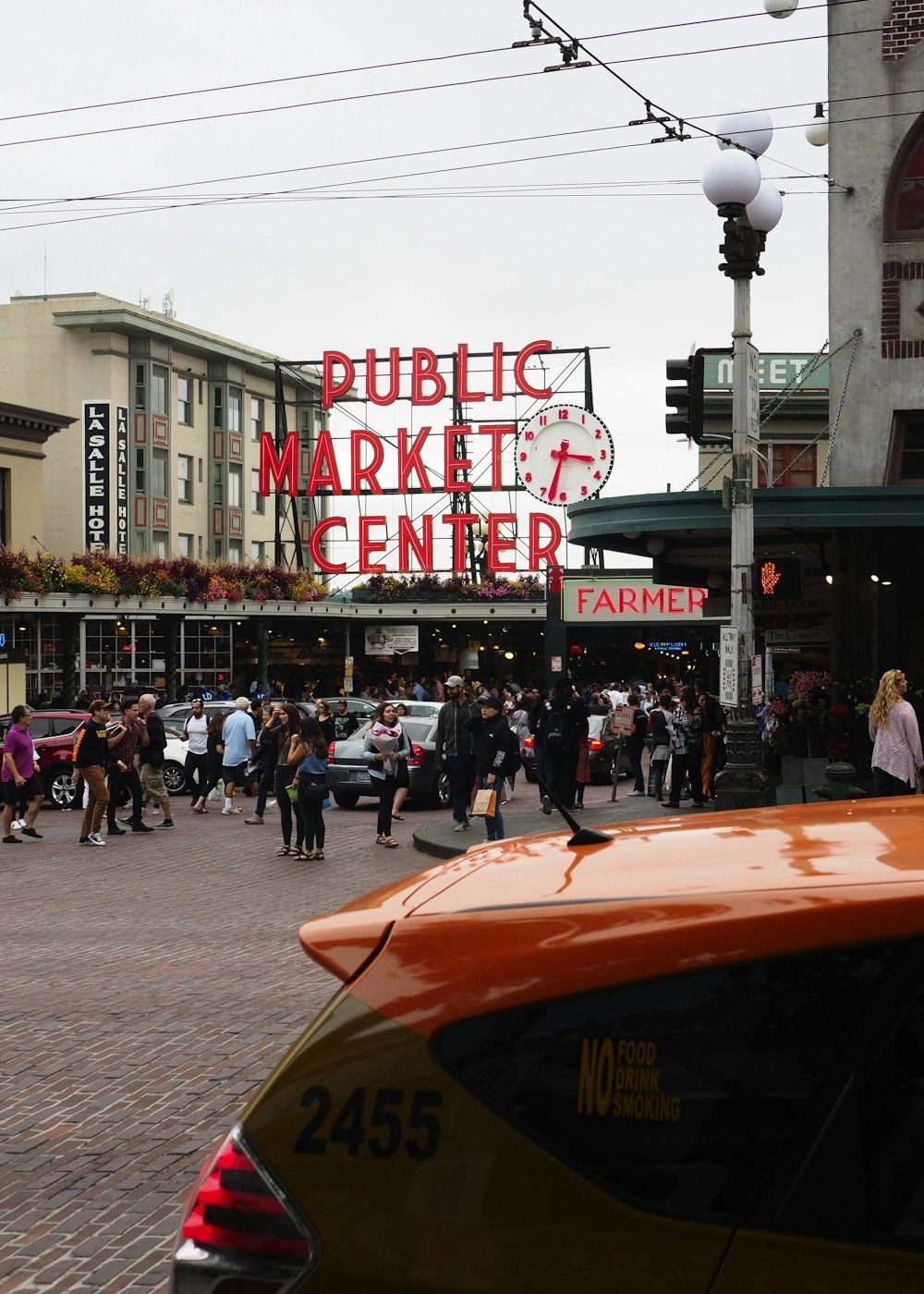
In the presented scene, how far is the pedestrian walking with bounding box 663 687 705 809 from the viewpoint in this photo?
21062 mm

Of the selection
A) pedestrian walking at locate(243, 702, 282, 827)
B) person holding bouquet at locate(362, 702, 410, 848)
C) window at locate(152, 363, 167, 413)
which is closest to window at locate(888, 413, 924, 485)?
person holding bouquet at locate(362, 702, 410, 848)

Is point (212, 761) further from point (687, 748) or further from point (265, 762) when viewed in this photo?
point (687, 748)

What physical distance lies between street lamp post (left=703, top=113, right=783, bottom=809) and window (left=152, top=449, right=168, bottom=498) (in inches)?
1954

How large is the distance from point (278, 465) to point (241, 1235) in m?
54.8

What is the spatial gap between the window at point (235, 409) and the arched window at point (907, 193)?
1966 inches

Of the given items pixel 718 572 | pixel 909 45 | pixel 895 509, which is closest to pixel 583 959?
pixel 895 509

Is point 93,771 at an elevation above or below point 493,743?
below

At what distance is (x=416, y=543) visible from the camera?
55906 millimetres

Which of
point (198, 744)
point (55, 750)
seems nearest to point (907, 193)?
point (198, 744)

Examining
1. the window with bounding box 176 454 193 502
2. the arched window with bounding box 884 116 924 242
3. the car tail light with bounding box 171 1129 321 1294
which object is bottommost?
the car tail light with bounding box 171 1129 321 1294

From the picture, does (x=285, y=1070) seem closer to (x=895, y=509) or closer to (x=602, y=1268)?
(x=602, y=1268)

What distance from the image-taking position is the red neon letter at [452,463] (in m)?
55.8

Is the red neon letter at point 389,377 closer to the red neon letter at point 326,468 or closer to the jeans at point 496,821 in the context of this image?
the red neon letter at point 326,468

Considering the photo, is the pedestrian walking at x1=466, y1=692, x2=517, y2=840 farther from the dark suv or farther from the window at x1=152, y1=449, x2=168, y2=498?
the window at x1=152, y1=449, x2=168, y2=498
